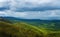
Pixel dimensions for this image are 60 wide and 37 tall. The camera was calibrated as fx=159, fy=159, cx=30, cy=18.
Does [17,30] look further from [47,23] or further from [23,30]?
[47,23]

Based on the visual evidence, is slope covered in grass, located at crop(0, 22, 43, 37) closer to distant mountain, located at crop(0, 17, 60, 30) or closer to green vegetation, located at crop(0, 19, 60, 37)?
green vegetation, located at crop(0, 19, 60, 37)

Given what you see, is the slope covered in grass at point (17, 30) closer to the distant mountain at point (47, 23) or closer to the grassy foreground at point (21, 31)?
the grassy foreground at point (21, 31)

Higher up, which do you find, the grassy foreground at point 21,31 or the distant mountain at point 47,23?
the distant mountain at point 47,23

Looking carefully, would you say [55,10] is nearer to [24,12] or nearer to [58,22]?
[58,22]

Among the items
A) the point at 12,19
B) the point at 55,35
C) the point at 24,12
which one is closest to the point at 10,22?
the point at 12,19

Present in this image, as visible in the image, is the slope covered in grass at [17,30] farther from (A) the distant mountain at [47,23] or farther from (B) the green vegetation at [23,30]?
(A) the distant mountain at [47,23]

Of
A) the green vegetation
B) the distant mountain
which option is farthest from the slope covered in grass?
the distant mountain

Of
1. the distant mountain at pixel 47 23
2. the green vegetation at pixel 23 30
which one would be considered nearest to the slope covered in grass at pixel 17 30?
the green vegetation at pixel 23 30

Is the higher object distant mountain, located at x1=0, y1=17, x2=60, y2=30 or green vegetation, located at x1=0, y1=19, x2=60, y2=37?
distant mountain, located at x1=0, y1=17, x2=60, y2=30
